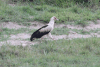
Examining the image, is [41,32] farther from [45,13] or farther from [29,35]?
[45,13]

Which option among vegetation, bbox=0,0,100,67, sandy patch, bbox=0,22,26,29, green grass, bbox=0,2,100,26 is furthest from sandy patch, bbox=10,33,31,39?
green grass, bbox=0,2,100,26

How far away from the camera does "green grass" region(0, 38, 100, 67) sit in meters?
5.24

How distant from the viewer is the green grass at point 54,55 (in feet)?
17.2

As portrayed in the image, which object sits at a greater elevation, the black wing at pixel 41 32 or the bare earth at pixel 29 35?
the black wing at pixel 41 32

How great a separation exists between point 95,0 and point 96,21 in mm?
2130

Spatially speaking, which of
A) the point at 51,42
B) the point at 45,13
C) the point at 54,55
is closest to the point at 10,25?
the point at 45,13

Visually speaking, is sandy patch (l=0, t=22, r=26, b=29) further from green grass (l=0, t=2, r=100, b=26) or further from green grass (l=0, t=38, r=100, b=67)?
green grass (l=0, t=38, r=100, b=67)

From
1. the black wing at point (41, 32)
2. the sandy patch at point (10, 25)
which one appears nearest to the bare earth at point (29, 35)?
the sandy patch at point (10, 25)

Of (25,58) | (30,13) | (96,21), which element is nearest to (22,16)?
(30,13)

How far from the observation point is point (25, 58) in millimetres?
5543

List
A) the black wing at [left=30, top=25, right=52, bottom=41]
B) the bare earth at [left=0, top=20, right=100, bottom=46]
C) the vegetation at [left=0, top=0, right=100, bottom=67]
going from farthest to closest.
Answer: the bare earth at [left=0, top=20, right=100, bottom=46] → the black wing at [left=30, top=25, right=52, bottom=41] → the vegetation at [left=0, top=0, right=100, bottom=67]

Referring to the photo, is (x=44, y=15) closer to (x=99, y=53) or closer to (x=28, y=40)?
A: (x=28, y=40)

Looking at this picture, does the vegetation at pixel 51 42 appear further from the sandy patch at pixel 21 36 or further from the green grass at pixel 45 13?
the sandy patch at pixel 21 36

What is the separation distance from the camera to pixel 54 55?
5863mm
